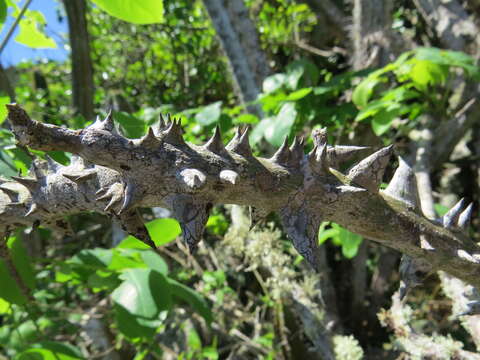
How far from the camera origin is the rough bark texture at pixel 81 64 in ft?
6.07

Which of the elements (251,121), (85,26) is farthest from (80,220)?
(251,121)

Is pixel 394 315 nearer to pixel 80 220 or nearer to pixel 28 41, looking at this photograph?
pixel 28 41

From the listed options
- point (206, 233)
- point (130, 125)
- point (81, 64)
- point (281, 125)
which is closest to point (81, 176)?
point (130, 125)

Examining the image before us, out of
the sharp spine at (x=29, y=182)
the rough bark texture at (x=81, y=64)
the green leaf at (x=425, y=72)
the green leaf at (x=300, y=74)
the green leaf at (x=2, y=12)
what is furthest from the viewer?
the rough bark texture at (x=81, y=64)

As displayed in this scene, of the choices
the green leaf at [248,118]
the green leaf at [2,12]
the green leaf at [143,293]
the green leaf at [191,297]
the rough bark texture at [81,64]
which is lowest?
the green leaf at [191,297]

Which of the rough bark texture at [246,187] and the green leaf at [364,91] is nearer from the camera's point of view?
the rough bark texture at [246,187]

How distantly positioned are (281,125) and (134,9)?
0.64 metres

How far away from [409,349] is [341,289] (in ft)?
3.16

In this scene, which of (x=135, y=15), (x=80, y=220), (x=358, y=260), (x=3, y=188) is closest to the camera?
(x=3, y=188)

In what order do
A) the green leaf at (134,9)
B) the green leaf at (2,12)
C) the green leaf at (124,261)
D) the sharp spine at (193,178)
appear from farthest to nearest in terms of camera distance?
the green leaf at (124,261) → the green leaf at (2,12) → the green leaf at (134,9) → the sharp spine at (193,178)

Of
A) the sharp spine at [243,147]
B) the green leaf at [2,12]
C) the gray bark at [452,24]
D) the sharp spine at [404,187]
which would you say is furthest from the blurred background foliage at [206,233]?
the sharp spine at [404,187]

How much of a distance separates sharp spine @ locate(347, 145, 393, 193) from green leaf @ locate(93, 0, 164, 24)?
1.17 ft

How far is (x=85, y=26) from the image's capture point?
1879 mm

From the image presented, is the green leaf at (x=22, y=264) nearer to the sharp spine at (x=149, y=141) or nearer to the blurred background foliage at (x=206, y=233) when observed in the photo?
the blurred background foliage at (x=206, y=233)
